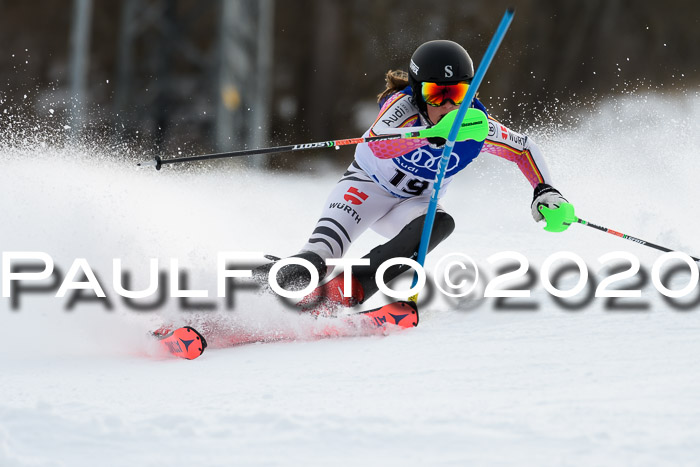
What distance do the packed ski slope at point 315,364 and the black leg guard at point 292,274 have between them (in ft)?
0.31

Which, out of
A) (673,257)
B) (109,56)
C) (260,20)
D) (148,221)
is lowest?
(673,257)

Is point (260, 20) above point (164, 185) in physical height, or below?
above

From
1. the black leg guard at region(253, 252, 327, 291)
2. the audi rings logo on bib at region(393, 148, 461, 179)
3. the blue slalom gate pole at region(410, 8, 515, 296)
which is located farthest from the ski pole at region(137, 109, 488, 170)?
the black leg guard at region(253, 252, 327, 291)

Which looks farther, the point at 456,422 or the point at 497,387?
the point at 497,387

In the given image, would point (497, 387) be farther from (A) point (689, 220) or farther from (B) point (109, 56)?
(B) point (109, 56)

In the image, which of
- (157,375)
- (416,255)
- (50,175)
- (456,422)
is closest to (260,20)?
(50,175)

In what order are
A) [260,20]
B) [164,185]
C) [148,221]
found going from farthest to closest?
[260,20] < [164,185] < [148,221]

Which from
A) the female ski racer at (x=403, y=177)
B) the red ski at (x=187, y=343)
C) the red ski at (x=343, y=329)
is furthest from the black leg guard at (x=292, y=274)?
the red ski at (x=187, y=343)

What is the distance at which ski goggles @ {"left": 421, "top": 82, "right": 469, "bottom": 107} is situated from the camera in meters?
3.56

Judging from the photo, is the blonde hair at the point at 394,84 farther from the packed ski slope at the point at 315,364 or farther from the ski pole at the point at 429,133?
the packed ski slope at the point at 315,364

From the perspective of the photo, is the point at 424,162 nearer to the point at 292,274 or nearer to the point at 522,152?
the point at 522,152

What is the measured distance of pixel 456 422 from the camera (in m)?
2.20

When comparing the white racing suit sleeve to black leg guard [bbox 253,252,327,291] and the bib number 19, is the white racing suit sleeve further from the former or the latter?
black leg guard [bbox 253,252,327,291]

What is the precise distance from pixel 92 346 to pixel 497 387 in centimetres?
176
